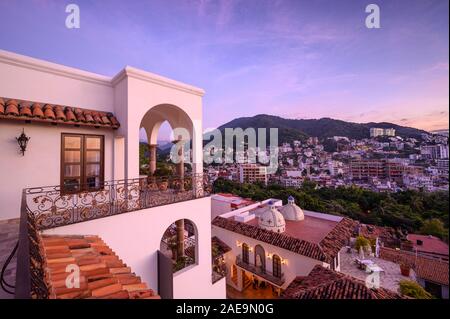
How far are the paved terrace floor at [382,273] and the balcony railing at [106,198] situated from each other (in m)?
14.8

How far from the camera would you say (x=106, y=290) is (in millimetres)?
1861

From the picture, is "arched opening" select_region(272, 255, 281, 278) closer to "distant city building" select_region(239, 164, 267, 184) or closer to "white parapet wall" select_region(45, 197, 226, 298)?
"white parapet wall" select_region(45, 197, 226, 298)

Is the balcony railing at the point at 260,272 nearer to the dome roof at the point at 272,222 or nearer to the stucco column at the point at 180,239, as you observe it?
Answer: the dome roof at the point at 272,222

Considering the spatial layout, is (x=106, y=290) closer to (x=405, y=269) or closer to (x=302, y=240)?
(x=302, y=240)

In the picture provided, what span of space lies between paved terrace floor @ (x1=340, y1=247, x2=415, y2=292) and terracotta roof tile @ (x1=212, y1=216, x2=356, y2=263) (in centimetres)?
220

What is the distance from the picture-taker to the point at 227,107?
760 inches

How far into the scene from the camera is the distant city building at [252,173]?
125ft

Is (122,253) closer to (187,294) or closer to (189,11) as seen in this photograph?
(187,294)

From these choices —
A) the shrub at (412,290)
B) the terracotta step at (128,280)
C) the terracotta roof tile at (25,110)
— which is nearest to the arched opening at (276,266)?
the shrub at (412,290)

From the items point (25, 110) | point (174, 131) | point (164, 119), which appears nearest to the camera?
point (25, 110)

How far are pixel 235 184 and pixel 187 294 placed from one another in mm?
30765

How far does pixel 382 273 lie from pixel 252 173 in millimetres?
27298

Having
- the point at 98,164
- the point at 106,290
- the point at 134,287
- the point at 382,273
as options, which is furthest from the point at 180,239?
the point at 382,273
